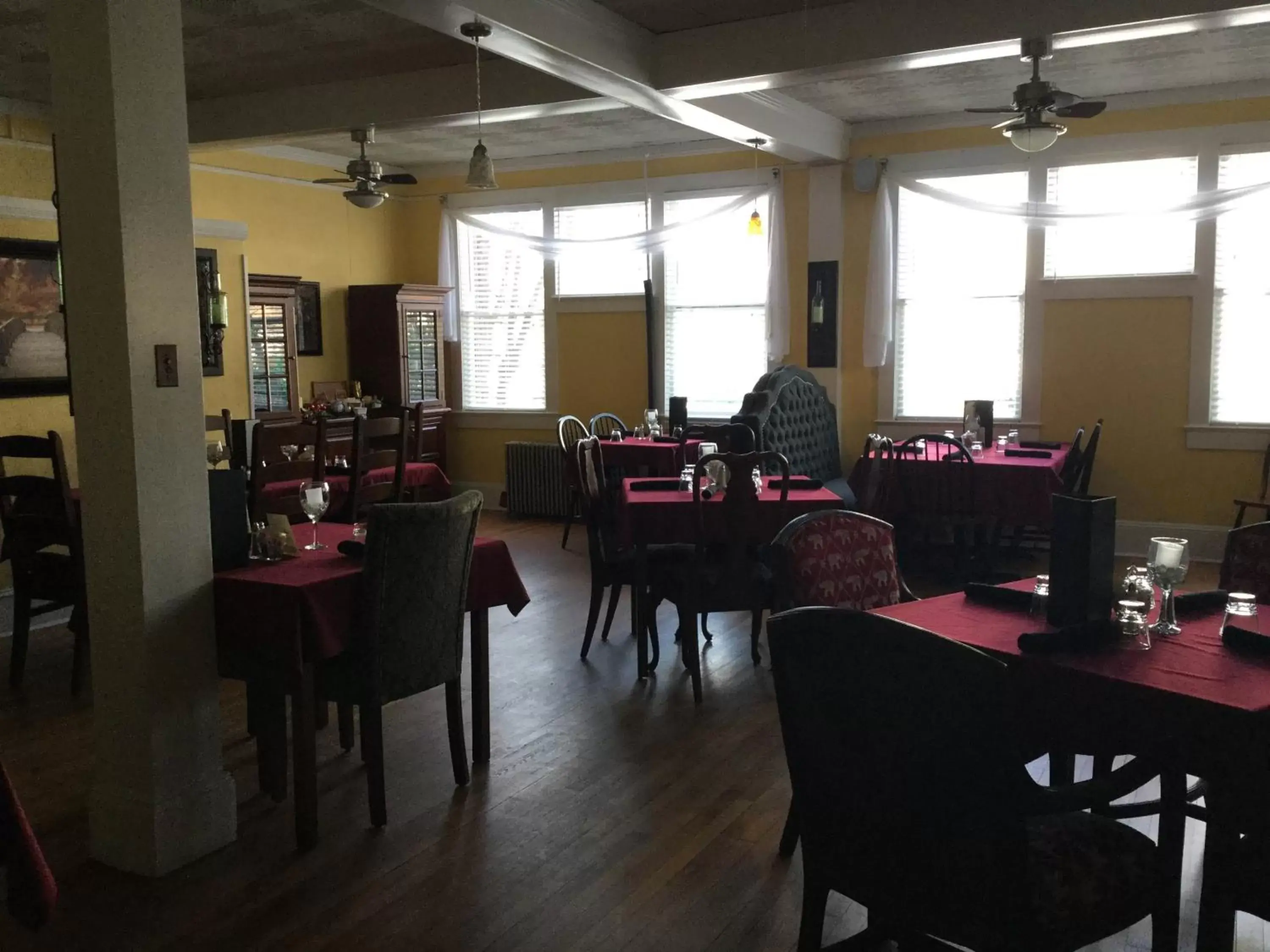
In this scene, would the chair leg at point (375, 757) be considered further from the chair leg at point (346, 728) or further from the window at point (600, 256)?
the window at point (600, 256)

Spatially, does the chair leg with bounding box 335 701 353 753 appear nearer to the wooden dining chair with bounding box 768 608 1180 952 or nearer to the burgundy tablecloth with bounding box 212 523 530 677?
the burgundy tablecloth with bounding box 212 523 530 677

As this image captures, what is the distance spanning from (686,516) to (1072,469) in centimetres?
300

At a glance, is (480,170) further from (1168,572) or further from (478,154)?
(1168,572)

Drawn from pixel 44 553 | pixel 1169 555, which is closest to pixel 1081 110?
pixel 1169 555

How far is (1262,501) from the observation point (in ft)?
21.0

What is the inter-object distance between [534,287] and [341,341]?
67.0 inches

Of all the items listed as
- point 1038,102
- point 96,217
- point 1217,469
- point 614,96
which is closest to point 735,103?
point 614,96

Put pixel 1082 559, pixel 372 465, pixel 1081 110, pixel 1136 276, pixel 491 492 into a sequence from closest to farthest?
pixel 1082 559, pixel 1081 110, pixel 372 465, pixel 1136 276, pixel 491 492

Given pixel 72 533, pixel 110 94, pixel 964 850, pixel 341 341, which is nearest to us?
pixel 964 850

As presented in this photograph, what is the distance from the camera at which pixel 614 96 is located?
18.7 feet

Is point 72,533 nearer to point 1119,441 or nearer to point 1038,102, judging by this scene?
point 1038,102

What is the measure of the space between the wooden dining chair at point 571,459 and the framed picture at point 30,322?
9.68ft

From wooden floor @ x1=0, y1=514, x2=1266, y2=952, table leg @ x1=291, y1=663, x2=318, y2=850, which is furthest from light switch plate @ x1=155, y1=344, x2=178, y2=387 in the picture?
wooden floor @ x1=0, y1=514, x2=1266, y2=952

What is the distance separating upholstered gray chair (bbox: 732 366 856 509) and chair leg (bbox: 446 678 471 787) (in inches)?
129
